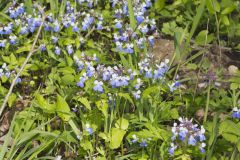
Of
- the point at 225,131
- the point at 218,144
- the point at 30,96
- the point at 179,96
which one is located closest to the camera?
the point at 225,131

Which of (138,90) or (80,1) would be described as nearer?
(138,90)

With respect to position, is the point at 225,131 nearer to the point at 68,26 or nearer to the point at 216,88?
the point at 216,88

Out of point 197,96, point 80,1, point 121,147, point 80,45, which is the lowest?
point 121,147

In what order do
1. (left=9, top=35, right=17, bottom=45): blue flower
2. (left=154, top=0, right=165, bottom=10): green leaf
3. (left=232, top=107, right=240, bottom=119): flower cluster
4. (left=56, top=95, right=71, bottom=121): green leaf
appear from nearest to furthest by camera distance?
(left=232, top=107, right=240, bottom=119): flower cluster, (left=56, top=95, right=71, bottom=121): green leaf, (left=9, top=35, right=17, bottom=45): blue flower, (left=154, top=0, right=165, bottom=10): green leaf

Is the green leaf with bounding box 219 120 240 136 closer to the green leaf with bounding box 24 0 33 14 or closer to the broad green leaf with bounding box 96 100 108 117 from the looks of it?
the broad green leaf with bounding box 96 100 108 117

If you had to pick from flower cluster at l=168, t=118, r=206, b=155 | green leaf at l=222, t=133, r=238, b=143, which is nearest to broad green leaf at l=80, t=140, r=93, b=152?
flower cluster at l=168, t=118, r=206, b=155

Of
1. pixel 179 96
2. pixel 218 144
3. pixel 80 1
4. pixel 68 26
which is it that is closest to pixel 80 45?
pixel 68 26

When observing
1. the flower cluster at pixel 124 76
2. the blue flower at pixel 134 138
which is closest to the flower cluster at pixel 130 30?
the flower cluster at pixel 124 76

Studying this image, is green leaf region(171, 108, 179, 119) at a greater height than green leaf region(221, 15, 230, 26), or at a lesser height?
lesser

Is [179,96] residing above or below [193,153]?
above
